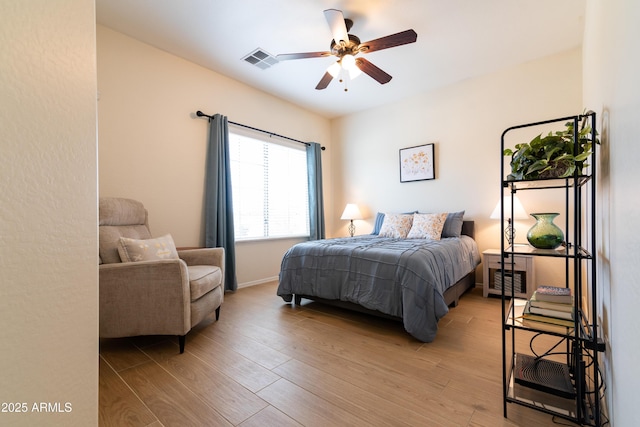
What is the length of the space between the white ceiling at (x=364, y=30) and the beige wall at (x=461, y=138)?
270mm

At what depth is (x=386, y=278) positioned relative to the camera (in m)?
2.30

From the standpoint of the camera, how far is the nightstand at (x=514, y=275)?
301cm

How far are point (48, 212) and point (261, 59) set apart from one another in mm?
3255

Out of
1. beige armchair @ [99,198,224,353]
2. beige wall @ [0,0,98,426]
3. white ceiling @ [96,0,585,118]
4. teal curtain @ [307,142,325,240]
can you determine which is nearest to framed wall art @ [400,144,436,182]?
white ceiling @ [96,0,585,118]

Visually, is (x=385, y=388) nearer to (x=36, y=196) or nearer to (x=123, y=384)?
(x=123, y=384)

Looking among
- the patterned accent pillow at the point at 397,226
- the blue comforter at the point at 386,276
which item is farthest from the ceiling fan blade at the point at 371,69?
the patterned accent pillow at the point at 397,226

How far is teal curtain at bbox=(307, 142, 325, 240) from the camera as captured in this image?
4684 millimetres

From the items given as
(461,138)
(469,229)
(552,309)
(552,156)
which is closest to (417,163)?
(461,138)

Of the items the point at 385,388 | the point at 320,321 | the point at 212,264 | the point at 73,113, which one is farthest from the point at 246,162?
the point at 73,113

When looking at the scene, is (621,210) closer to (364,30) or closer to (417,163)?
(364,30)

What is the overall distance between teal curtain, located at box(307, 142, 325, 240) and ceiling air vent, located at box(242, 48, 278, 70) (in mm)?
1589

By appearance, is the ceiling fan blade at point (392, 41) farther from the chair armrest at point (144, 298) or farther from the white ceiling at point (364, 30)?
the chair armrest at point (144, 298)

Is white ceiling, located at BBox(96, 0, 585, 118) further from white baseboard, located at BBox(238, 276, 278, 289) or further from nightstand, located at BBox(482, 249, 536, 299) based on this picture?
white baseboard, located at BBox(238, 276, 278, 289)

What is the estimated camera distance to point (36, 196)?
0.46 meters
